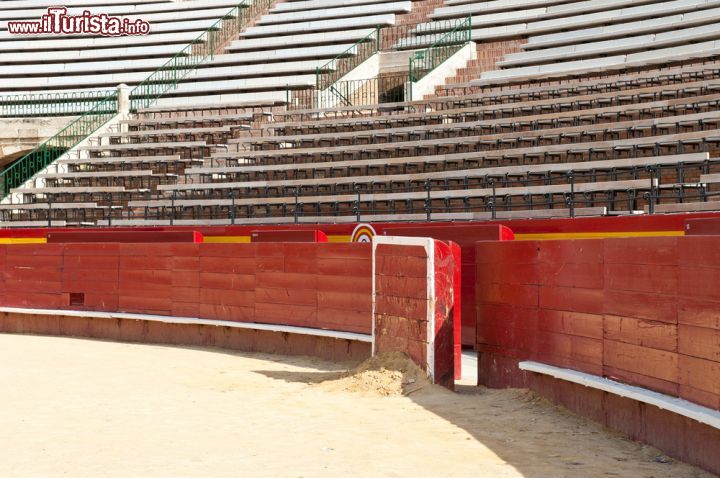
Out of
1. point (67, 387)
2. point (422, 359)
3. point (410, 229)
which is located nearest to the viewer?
point (422, 359)

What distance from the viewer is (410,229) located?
11.5 metres

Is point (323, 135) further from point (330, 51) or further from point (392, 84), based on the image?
point (330, 51)

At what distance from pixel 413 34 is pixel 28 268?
13.4 meters

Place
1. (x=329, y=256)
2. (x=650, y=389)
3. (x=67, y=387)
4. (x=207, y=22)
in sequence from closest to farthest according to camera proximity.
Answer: (x=650, y=389) < (x=67, y=387) < (x=329, y=256) < (x=207, y=22)

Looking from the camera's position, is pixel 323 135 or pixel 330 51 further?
pixel 330 51

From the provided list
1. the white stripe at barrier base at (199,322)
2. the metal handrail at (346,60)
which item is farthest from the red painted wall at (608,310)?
the metal handrail at (346,60)

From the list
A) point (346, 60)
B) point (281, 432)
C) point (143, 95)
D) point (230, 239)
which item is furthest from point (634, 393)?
point (143, 95)

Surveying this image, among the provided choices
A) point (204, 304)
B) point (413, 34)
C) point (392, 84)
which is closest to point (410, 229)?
point (204, 304)

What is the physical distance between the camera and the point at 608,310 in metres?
6.19

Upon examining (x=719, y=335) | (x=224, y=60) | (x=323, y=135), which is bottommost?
(x=719, y=335)

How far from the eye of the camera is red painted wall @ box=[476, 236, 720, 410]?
5078 mm

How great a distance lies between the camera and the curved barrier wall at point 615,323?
16.6 ft

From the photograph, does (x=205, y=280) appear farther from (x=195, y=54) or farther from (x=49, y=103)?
(x=195, y=54)

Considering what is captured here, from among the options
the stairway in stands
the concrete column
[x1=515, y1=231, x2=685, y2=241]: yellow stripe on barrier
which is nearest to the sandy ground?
[x1=515, y1=231, x2=685, y2=241]: yellow stripe on barrier
